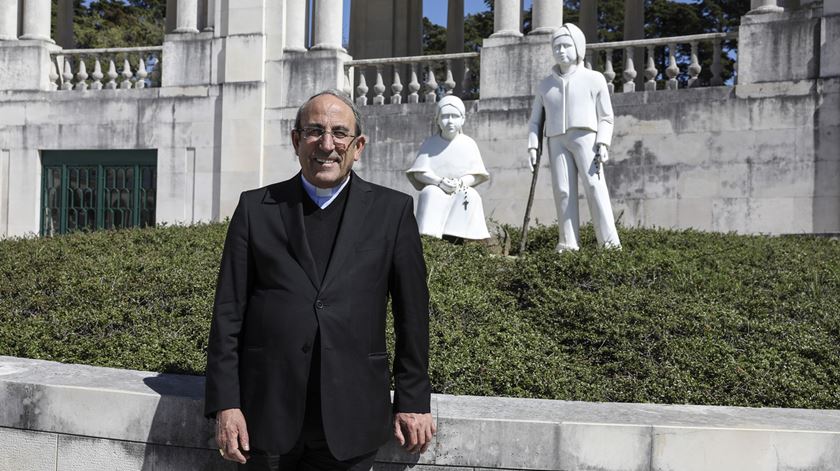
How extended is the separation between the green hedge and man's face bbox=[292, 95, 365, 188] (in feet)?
9.25

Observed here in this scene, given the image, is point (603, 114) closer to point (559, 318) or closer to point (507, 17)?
point (559, 318)

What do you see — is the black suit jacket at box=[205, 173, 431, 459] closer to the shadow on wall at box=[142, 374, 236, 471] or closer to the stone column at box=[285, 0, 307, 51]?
the shadow on wall at box=[142, 374, 236, 471]

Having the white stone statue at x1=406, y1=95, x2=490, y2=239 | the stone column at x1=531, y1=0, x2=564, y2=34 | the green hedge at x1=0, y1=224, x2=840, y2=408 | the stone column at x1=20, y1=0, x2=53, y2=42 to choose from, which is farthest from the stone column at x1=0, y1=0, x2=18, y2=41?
the white stone statue at x1=406, y1=95, x2=490, y2=239

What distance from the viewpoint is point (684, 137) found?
14.9 metres

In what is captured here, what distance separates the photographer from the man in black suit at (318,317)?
11.1 ft

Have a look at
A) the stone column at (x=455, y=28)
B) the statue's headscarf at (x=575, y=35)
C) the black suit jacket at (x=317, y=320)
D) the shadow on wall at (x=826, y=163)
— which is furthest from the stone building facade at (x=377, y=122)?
the black suit jacket at (x=317, y=320)

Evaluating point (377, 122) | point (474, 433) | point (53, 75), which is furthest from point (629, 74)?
point (474, 433)

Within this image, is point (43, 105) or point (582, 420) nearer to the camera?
point (582, 420)

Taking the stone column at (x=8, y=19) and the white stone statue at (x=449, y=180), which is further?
the stone column at (x=8, y=19)

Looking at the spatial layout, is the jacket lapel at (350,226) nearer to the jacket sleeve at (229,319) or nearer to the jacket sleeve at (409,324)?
the jacket sleeve at (409,324)

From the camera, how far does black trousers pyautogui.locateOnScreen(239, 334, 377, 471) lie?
3.40 metres

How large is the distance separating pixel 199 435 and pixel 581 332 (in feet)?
13.5

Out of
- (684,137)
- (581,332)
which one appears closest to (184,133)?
(684,137)

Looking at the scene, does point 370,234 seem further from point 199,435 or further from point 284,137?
point 284,137
